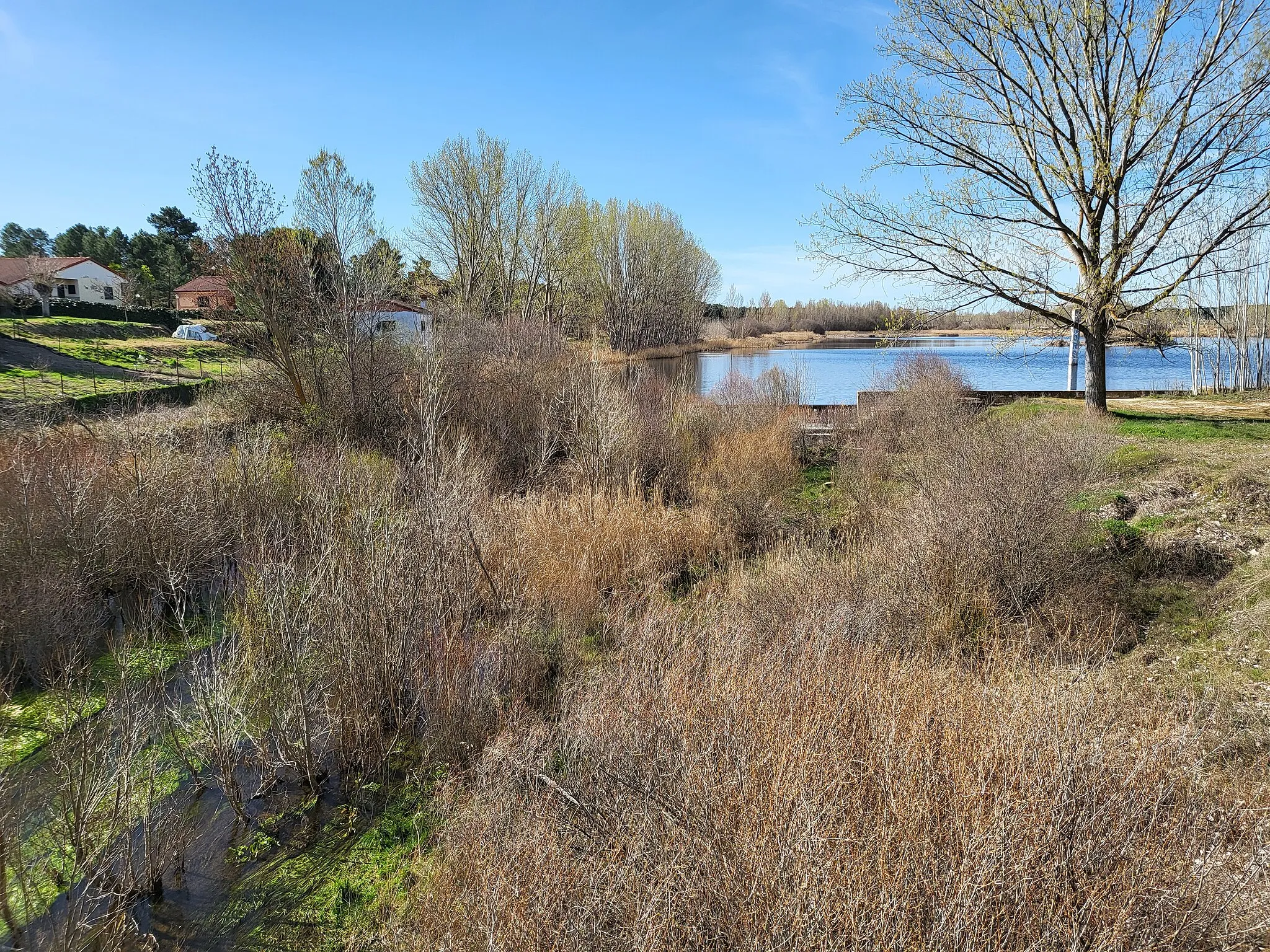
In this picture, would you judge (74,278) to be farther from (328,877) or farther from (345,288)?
(328,877)

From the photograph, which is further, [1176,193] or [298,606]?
[1176,193]

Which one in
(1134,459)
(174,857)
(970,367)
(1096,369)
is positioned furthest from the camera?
(970,367)

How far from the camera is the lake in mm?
21094

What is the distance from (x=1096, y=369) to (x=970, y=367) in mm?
20852

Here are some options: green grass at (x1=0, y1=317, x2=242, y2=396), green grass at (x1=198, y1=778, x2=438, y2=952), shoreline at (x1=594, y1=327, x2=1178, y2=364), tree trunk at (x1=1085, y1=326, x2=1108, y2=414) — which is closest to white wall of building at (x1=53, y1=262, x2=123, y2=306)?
green grass at (x1=0, y1=317, x2=242, y2=396)

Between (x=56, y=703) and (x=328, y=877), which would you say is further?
(x=56, y=703)

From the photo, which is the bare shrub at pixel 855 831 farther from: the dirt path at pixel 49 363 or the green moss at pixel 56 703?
the dirt path at pixel 49 363

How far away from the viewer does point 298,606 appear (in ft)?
16.6

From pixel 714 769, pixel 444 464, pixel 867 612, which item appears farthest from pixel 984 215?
pixel 714 769

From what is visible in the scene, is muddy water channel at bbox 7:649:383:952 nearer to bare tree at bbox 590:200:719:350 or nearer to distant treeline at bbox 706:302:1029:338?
bare tree at bbox 590:200:719:350

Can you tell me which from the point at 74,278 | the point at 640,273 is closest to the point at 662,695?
the point at 640,273

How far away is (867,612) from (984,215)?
9447 millimetres

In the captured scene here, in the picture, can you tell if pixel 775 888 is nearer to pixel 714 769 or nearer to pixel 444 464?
pixel 714 769

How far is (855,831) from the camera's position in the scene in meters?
2.94
